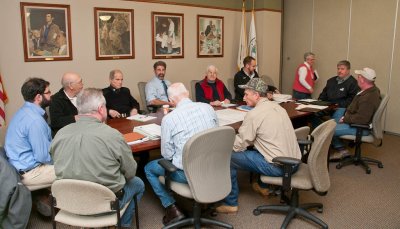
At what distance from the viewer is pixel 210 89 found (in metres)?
4.95

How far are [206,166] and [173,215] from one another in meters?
0.70

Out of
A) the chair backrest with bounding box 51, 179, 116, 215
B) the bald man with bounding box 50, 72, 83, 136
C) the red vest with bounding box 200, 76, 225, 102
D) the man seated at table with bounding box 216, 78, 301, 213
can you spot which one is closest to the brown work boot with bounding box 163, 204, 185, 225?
the man seated at table with bounding box 216, 78, 301, 213

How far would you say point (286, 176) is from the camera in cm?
271

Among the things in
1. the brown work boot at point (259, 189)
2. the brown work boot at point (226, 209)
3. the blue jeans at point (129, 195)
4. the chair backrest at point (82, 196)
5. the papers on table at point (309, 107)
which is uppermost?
the papers on table at point (309, 107)

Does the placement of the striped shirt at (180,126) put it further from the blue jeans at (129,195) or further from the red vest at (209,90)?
the red vest at (209,90)

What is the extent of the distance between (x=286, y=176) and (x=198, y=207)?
716mm

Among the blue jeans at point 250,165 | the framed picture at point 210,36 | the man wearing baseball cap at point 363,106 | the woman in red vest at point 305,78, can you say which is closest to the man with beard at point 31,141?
the blue jeans at point 250,165

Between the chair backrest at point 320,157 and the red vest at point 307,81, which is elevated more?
the red vest at point 307,81

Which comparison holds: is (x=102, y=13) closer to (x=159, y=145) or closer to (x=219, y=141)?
(x=159, y=145)

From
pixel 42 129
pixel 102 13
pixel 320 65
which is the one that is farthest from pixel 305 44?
pixel 42 129

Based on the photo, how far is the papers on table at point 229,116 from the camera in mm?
3559

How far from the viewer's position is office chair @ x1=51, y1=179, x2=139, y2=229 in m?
2.02

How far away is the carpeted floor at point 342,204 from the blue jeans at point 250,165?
194 millimetres

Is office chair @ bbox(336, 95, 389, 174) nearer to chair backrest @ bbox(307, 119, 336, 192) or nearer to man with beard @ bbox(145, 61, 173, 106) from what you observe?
chair backrest @ bbox(307, 119, 336, 192)
